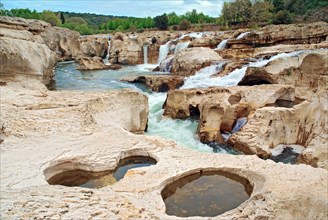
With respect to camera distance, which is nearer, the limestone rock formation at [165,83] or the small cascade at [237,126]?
the small cascade at [237,126]

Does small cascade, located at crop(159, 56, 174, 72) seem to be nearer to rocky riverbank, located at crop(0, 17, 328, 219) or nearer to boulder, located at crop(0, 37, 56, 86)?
rocky riverbank, located at crop(0, 17, 328, 219)

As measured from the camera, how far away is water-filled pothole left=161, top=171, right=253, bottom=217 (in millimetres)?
5285

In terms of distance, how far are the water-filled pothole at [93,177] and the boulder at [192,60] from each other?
43.3 feet

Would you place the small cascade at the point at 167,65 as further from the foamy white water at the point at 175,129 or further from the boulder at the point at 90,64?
the foamy white water at the point at 175,129

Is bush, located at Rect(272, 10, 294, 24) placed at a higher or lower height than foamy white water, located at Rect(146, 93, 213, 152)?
higher

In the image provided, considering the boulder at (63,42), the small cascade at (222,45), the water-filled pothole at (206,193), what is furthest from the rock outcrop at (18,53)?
the boulder at (63,42)

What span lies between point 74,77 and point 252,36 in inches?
519

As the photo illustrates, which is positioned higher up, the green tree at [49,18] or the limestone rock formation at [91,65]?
the green tree at [49,18]

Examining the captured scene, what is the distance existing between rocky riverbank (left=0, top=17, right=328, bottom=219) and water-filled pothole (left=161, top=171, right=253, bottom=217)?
0.45 feet

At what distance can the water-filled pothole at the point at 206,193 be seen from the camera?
5.29 meters

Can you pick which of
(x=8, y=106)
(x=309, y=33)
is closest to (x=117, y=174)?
(x=8, y=106)

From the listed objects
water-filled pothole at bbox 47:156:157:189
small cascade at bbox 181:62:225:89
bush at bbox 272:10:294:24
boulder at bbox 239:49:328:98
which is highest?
bush at bbox 272:10:294:24

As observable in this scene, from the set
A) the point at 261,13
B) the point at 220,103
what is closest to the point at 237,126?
the point at 220,103

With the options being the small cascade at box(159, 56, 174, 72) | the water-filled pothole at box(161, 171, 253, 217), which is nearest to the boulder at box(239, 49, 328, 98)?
the water-filled pothole at box(161, 171, 253, 217)
